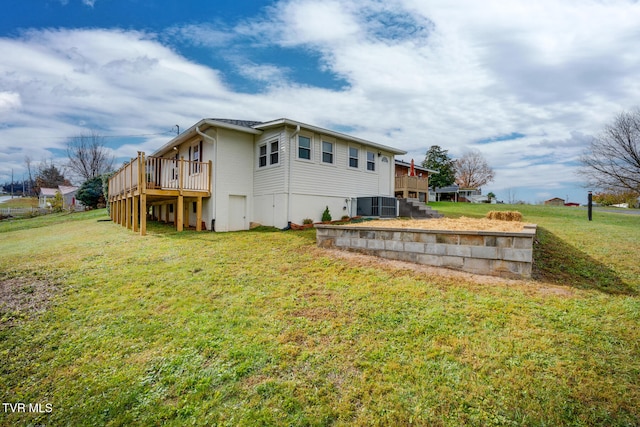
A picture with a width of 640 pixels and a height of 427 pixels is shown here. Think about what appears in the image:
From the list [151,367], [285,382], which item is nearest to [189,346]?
[151,367]

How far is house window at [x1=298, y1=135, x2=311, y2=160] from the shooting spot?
11.5 m

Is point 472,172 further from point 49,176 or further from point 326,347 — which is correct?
point 49,176

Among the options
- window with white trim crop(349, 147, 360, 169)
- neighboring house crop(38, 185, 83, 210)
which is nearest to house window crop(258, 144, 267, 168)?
window with white trim crop(349, 147, 360, 169)

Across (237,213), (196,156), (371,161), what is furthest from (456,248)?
(196,156)

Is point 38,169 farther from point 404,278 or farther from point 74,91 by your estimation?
point 404,278

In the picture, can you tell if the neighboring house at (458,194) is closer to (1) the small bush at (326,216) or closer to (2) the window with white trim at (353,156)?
(2) the window with white trim at (353,156)

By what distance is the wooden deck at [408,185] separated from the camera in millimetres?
20297

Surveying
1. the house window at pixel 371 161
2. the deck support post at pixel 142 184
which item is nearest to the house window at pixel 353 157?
the house window at pixel 371 161

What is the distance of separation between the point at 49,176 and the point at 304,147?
67.3 meters

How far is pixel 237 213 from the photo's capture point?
12.2 metres

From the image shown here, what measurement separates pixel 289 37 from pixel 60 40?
864 centimetres

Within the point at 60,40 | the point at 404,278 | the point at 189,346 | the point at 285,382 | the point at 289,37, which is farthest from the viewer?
the point at 60,40

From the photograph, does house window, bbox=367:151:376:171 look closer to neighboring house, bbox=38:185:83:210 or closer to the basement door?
the basement door

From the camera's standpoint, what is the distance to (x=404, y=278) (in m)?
5.04
